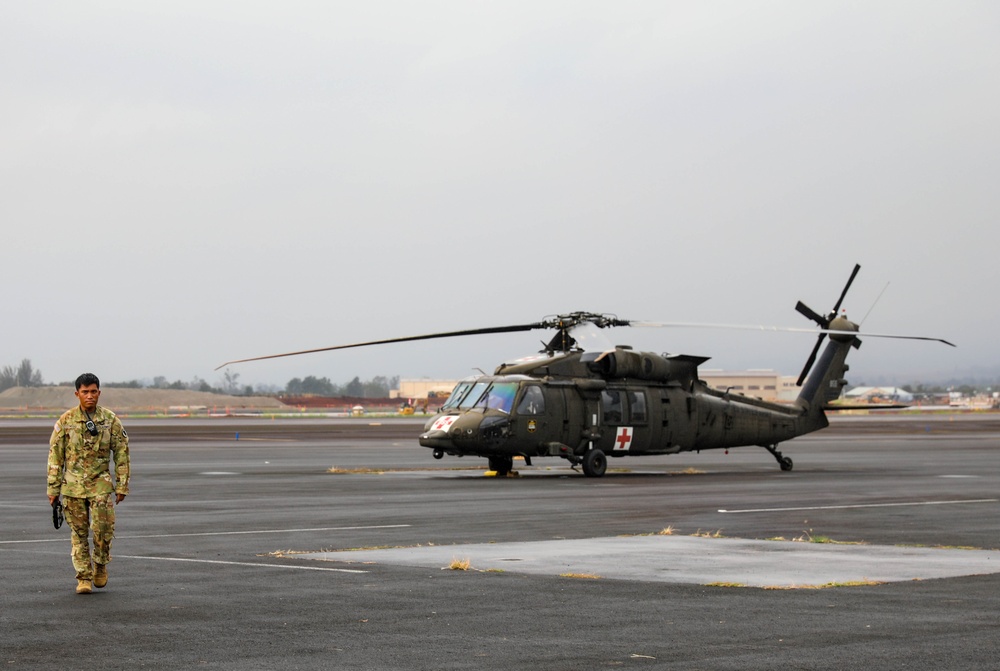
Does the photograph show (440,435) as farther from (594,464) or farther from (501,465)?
(594,464)

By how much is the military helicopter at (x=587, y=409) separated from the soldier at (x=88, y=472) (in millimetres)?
17535

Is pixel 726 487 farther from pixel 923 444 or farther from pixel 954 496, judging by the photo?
pixel 923 444

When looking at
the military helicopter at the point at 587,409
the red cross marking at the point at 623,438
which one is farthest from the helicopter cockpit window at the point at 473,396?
the red cross marking at the point at 623,438

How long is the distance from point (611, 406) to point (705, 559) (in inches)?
789

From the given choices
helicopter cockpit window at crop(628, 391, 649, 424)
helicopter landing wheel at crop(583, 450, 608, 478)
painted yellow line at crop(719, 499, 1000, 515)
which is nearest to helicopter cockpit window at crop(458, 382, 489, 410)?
helicopter landing wheel at crop(583, 450, 608, 478)

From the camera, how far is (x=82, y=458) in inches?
544

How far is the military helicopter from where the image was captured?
34.3 m

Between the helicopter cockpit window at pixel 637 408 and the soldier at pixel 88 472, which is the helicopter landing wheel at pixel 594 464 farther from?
the soldier at pixel 88 472

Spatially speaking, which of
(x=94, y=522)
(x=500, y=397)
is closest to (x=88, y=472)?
(x=94, y=522)

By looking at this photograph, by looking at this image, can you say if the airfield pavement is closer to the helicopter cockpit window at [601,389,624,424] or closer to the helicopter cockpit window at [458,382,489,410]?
the helicopter cockpit window at [458,382,489,410]

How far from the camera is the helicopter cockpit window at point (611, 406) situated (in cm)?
3622

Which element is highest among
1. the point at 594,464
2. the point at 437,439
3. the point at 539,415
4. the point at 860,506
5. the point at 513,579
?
the point at 539,415

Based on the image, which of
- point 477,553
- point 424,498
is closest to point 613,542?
point 477,553

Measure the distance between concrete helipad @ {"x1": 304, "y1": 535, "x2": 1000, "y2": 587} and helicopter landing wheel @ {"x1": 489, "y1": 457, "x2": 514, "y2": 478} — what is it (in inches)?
662
